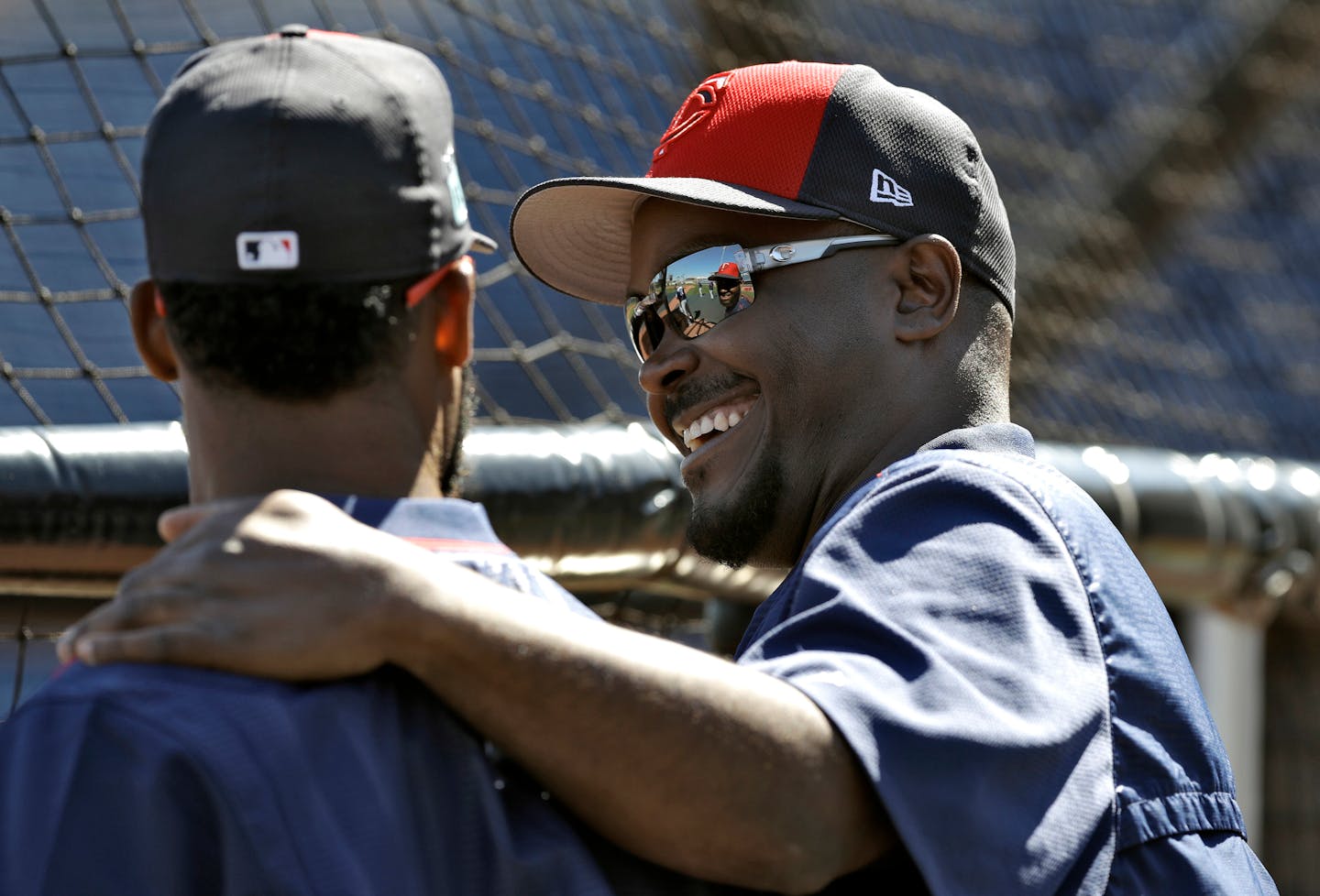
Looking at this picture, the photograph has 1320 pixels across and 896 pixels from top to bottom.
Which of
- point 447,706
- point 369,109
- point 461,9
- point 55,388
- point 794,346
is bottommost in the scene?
point 55,388

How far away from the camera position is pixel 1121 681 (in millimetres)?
1208

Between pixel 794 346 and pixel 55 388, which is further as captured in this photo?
pixel 55 388

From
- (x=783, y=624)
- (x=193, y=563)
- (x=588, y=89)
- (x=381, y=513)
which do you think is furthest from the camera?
(x=588, y=89)

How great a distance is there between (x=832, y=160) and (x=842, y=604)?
586 millimetres

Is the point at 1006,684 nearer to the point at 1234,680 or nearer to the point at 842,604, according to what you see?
the point at 842,604

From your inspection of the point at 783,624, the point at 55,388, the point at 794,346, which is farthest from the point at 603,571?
the point at 55,388

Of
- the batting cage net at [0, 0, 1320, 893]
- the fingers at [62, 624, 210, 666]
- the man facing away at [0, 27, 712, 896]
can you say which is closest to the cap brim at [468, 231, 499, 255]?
the man facing away at [0, 27, 712, 896]

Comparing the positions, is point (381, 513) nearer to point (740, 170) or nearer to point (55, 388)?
point (740, 170)

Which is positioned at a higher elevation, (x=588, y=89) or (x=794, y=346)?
(x=794, y=346)

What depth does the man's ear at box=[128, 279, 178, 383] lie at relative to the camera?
3.59 feet

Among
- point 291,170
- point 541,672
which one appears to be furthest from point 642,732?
point 291,170

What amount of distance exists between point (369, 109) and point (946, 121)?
29.5 inches

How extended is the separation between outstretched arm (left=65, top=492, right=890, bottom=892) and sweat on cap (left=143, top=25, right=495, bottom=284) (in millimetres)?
166

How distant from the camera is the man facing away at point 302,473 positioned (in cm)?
91
